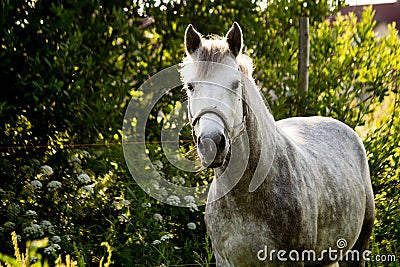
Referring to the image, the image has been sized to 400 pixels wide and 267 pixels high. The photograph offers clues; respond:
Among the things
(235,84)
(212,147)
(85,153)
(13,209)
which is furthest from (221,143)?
(13,209)

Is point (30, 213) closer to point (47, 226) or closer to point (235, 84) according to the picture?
point (47, 226)

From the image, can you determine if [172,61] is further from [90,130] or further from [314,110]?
[314,110]

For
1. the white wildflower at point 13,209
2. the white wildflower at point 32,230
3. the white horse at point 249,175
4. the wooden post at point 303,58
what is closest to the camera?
the white horse at point 249,175

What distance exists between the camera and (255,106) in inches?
107

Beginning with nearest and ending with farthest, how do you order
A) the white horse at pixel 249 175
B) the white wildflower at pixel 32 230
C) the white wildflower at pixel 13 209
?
the white horse at pixel 249 175, the white wildflower at pixel 32 230, the white wildflower at pixel 13 209

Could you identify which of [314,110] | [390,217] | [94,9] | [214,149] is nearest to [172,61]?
[94,9]

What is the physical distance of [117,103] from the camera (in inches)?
190

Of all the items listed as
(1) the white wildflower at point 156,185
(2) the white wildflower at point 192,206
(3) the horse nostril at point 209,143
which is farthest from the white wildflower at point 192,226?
(3) the horse nostril at point 209,143

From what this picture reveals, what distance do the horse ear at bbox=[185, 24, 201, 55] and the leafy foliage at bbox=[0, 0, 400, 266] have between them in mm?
1853

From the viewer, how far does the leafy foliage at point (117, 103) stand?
4449 millimetres

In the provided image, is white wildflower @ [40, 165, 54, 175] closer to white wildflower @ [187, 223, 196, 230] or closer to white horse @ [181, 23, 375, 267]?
white wildflower @ [187, 223, 196, 230]

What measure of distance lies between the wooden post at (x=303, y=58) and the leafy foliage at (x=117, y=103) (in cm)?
8

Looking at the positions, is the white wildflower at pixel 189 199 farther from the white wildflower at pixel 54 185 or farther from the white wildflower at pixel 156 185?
the white wildflower at pixel 54 185

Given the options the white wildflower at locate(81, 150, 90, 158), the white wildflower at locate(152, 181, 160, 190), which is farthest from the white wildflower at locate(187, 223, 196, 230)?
the white wildflower at locate(81, 150, 90, 158)
